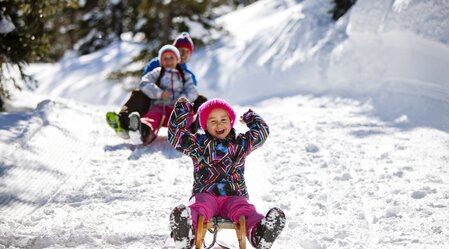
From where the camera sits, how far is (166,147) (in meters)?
5.78

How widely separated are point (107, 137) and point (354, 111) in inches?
126

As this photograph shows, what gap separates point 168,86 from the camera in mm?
6633

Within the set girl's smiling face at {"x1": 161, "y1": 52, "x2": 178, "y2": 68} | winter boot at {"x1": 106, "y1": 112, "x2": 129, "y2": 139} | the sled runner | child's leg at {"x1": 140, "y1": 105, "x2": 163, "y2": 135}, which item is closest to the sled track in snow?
winter boot at {"x1": 106, "y1": 112, "x2": 129, "y2": 139}

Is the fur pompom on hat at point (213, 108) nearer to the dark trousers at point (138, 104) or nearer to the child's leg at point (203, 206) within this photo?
the child's leg at point (203, 206)

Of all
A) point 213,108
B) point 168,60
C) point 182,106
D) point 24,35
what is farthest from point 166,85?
point 213,108

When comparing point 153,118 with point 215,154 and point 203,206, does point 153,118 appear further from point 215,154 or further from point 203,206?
point 203,206

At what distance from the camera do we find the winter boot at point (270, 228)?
2.89m

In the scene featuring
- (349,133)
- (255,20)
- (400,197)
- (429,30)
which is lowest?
(400,197)

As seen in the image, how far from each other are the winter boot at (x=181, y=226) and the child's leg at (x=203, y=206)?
8cm

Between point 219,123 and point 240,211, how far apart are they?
0.60m

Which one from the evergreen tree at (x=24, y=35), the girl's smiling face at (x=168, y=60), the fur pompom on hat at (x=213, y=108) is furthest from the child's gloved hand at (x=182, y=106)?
the evergreen tree at (x=24, y=35)

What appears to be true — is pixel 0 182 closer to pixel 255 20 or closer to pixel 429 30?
pixel 429 30

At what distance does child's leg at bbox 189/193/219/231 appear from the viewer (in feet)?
9.83

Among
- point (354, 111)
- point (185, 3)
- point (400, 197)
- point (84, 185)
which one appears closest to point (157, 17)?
point (185, 3)
